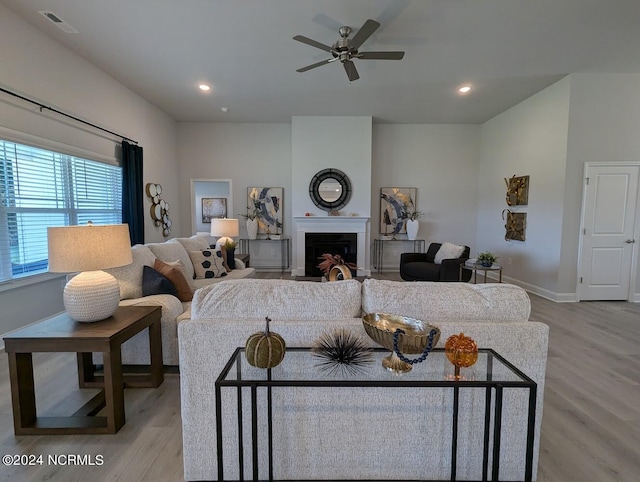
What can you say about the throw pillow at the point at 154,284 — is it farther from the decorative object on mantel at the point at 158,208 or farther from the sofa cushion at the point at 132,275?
the decorative object on mantel at the point at 158,208

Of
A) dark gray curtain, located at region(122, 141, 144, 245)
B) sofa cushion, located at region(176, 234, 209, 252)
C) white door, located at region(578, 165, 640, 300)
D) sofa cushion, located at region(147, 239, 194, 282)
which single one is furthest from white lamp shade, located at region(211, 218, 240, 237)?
white door, located at region(578, 165, 640, 300)

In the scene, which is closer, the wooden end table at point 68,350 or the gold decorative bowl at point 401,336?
the gold decorative bowl at point 401,336

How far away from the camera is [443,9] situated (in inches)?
105

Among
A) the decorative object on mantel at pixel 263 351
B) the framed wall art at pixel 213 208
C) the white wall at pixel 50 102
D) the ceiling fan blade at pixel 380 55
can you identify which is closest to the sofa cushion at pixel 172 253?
the white wall at pixel 50 102

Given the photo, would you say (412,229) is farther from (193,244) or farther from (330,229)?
(193,244)

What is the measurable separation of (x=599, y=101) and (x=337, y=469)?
17.8 ft

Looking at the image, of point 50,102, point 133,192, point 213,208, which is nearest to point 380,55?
point 50,102

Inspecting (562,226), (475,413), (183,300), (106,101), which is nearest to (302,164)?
(106,101)

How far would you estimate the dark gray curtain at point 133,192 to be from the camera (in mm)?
4383

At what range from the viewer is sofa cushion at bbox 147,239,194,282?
114 inches

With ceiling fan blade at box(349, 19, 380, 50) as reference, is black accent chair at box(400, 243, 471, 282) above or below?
below

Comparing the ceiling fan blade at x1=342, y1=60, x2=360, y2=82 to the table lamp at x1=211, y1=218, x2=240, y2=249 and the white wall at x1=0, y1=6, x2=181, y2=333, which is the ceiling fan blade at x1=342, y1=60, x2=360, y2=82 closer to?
the table lamp at x1=211, y1=218, x2=240, y2=249

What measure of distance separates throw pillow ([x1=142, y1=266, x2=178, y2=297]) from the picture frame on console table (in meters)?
3.83

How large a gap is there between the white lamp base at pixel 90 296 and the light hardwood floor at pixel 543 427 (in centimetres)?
64
